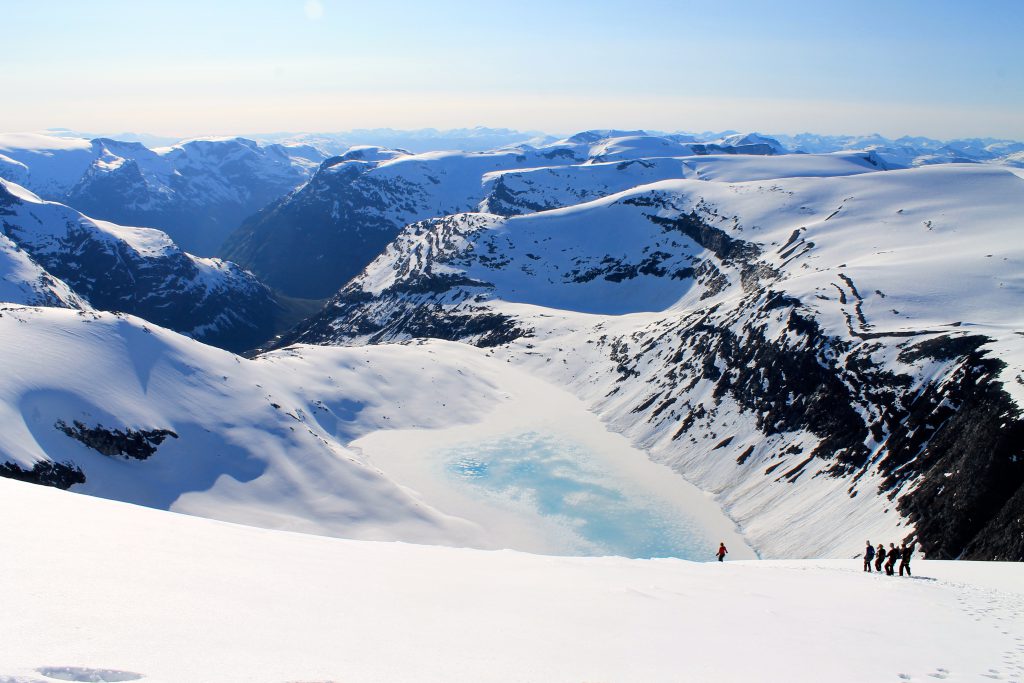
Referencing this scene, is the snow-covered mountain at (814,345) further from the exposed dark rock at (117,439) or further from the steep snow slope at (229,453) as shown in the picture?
the exposed dark rock at (117,439)

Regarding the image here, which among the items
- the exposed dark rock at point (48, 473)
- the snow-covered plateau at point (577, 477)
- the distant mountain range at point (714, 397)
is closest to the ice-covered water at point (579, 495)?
the snow-covered plateau at point (577, 477)

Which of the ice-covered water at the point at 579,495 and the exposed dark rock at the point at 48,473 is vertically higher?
the exposed dark rock at the point at 48,473

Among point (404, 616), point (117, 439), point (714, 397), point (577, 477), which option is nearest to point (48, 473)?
point (117, 439)

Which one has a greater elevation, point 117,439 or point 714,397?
point 117,439

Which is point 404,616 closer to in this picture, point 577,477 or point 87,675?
point 87,675

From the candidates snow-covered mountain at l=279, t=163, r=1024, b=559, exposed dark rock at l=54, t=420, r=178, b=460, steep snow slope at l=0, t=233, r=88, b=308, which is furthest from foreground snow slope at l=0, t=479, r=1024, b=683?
steep snow slope at l=0, t=233, r=88, b=308

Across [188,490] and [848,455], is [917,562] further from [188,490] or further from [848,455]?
[188,490]
